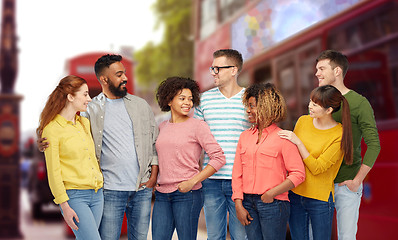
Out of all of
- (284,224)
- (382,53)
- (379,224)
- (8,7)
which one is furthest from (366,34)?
(8,7)

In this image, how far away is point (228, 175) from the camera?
355 centimetres

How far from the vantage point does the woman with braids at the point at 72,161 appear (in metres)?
3.12

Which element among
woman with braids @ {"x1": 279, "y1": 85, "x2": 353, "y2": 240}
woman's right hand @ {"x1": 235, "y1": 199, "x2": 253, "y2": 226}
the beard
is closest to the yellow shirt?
the beard

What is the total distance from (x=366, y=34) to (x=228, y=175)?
2.67 meters

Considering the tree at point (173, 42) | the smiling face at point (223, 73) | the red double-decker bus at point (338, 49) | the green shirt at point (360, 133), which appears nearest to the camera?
the green shirt at point (360, 133)

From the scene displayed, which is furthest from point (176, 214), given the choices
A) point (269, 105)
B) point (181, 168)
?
point (269, 105)

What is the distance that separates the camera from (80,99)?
3.26 meters

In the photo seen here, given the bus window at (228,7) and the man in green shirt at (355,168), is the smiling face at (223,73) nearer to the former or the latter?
the man in green shirt at (355,168)

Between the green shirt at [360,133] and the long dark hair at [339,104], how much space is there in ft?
0.27

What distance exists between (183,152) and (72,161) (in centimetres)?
68

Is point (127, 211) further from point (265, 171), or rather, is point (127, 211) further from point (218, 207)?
point (265, 171)

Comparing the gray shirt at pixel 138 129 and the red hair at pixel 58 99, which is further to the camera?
the gray shirt at pixel 138 129

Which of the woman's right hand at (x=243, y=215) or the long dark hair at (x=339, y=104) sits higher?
the long dark hair at (x=339, y=104)

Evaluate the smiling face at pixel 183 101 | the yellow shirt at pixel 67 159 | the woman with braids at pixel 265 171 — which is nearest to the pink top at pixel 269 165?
the woman with braids at pixel 265 171
